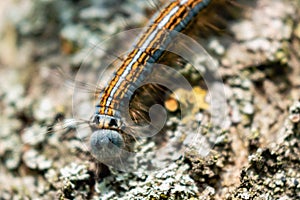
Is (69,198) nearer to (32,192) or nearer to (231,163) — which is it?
(32,192)

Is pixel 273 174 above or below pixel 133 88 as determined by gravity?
below

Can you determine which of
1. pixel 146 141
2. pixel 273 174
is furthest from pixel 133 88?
pixel 273 174

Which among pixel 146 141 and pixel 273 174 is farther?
pixel 146 141

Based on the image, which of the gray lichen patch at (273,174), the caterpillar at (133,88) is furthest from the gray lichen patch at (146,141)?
the caterpillar at (133,88)

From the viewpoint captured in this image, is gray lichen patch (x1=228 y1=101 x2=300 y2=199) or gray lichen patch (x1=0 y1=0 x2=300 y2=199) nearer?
gray lichen patch (x1=228 y1=101 x2=300 y2=199)

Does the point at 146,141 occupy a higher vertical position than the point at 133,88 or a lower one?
lower

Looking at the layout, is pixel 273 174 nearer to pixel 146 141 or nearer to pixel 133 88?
pixel 146 141

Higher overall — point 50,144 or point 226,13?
point 226,13

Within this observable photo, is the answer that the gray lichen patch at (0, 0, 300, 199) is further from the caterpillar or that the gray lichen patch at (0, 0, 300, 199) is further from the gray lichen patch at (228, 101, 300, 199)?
the caterpillar

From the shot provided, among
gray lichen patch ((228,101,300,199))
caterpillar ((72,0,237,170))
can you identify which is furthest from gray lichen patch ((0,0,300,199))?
caterpillar ((72,0,237,170))

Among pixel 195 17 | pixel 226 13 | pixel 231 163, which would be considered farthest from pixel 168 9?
pixel 231 163

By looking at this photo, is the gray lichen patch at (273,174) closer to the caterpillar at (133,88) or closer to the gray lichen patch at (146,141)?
the gray lichen patch at (146,141)
